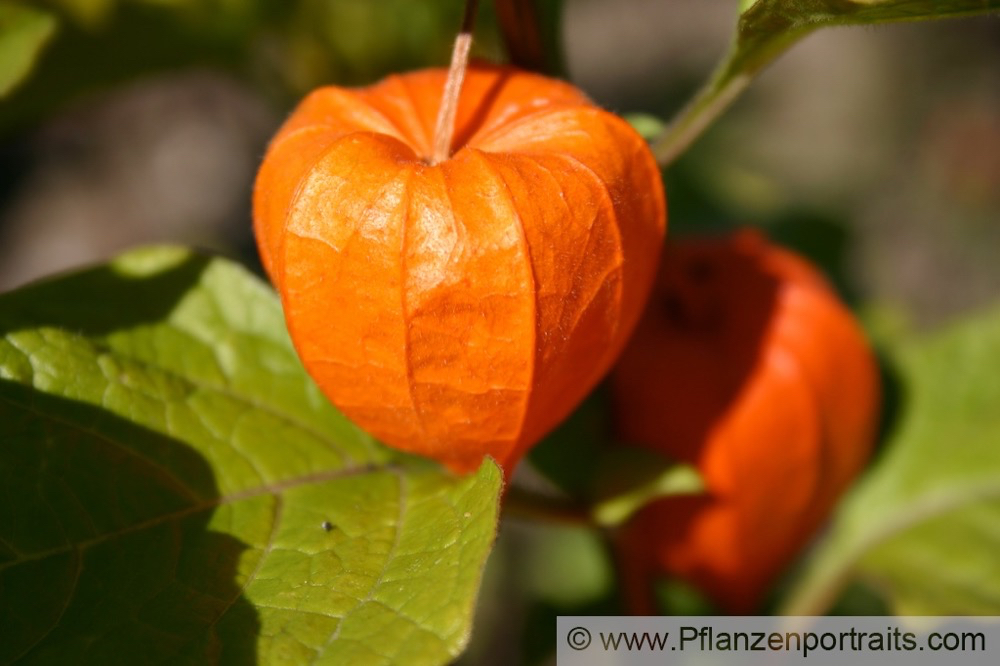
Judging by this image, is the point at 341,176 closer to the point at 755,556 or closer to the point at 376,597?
the point at 376,597

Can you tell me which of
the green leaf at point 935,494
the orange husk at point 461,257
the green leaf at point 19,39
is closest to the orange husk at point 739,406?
the green leaf at point 935,494

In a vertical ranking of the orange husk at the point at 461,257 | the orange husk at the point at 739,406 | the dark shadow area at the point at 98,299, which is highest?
the orange husk at the point at 461,257

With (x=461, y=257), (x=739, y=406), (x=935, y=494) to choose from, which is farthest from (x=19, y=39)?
(x=935, y=494)

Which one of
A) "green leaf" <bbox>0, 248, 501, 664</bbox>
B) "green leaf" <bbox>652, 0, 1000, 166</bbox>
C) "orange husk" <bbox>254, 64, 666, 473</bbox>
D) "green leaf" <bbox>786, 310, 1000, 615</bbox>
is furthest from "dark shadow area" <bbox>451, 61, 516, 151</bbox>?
"green leaf" <bbox>786, 310, 1000, 615</bbox>

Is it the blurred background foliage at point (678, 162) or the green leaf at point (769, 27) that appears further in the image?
the blurred background foliage at point (678, 162)

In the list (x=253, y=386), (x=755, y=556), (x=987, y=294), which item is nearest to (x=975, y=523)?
(x=755, y=556)

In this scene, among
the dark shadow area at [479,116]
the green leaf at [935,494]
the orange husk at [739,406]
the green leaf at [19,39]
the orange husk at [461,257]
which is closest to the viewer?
the orange husk at [461,257]

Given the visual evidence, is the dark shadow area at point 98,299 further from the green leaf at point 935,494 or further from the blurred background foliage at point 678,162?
the green leaf at point 935,494
